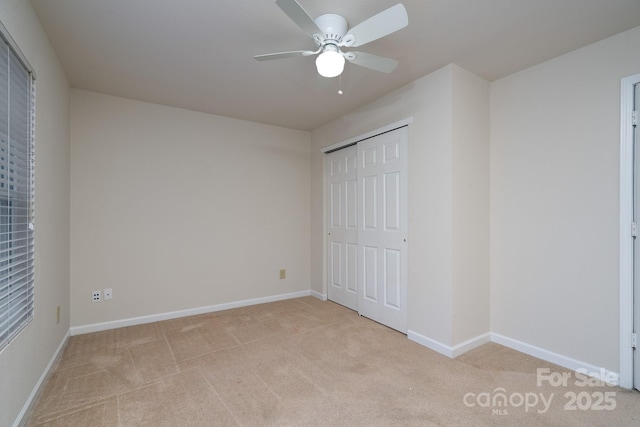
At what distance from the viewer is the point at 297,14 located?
1492 millimetres

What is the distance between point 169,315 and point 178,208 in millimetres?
1220

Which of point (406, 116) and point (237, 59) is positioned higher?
point (237, 59)

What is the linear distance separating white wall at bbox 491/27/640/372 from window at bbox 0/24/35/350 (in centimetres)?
346

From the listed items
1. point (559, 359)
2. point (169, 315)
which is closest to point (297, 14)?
point (559, 359)

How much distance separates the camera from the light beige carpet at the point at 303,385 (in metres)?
1.75

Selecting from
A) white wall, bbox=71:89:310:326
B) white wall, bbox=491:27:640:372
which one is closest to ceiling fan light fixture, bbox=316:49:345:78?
white wall, bbox=491:27:640:372

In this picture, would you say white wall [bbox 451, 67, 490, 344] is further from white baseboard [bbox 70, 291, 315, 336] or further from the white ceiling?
white baseboard [bbox 70, 291, 315, 336]

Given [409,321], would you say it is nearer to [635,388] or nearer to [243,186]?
[635,388]

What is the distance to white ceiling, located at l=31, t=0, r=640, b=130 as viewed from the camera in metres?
1.81

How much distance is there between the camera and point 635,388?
198cm

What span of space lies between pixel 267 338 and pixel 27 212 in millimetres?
2041

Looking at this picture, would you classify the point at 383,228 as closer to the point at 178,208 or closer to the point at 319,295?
the point at 319,295

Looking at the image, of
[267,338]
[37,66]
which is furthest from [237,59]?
[267,338]

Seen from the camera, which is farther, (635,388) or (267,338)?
(267,338)
